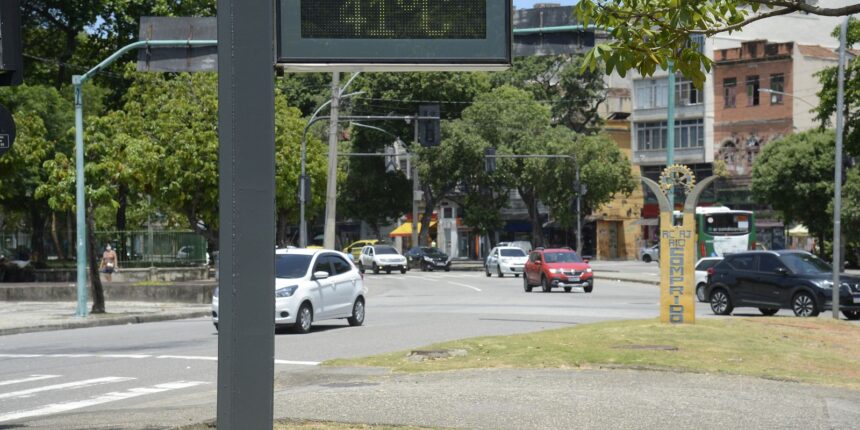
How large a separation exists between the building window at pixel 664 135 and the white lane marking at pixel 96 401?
218ft

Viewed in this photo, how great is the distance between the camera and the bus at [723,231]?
2183 inches

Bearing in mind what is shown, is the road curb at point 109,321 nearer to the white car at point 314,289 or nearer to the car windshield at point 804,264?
the white car at point 314,289

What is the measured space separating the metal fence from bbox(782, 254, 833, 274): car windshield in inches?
1147

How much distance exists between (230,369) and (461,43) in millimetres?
2190

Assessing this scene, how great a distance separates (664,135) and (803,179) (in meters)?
15.0

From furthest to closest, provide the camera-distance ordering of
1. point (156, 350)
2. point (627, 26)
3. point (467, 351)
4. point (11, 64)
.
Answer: point (156, 350) < point (467, 351) < point (627, 26) < point (11, 64)

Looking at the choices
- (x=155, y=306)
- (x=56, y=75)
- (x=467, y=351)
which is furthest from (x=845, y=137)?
(x=56, y=75)

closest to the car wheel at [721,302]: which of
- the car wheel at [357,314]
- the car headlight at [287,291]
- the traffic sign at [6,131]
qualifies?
the car wheel at [357,314]

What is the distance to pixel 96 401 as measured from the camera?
44.0ft

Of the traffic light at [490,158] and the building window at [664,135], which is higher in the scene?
the building window at [664,135]

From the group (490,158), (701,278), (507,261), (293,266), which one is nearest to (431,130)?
(701,278)

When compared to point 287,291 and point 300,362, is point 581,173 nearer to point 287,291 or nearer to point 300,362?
point 287,291

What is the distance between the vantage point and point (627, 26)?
926 centimetres

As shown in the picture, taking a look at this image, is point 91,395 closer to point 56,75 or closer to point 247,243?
point 247,243
